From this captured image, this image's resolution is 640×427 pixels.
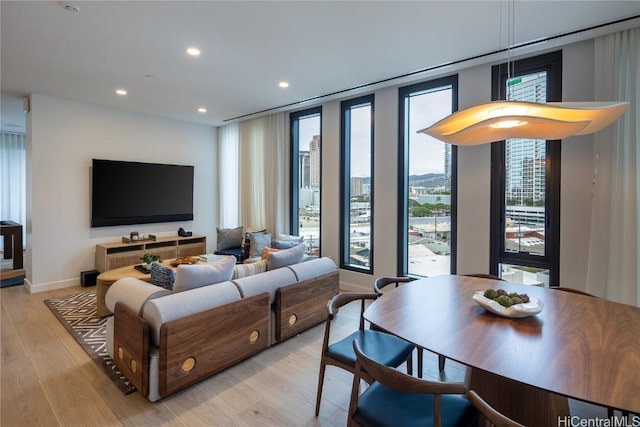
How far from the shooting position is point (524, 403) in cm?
172

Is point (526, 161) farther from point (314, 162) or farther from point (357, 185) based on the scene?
point (314, 162)

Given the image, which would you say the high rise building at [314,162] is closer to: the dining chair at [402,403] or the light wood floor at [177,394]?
the light wood floor at [177,394]

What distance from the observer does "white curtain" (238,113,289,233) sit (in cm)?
559

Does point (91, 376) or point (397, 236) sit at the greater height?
point (397, 236)

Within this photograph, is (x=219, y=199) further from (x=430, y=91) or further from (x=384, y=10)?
(x=384, y=10)

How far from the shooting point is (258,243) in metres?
5.16

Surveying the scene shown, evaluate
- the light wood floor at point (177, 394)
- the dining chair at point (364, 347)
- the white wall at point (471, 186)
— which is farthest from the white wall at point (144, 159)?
the dining chair at point (364, 347)

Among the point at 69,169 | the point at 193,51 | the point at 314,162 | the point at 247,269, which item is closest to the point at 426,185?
the point at 314,162

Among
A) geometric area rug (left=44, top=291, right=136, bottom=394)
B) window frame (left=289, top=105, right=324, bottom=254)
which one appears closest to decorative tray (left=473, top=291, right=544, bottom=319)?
geometric area rug (left=44, top=291, right=136, bottom=394)

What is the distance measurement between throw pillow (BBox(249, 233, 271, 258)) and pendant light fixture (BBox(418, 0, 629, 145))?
3.56m

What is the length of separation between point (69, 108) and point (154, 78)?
1999 millimetres

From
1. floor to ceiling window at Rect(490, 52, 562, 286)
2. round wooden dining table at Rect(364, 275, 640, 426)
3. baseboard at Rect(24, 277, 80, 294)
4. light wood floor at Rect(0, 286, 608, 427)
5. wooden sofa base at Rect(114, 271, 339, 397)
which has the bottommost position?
light wood floor at Rect(0, 286, 608, 427)

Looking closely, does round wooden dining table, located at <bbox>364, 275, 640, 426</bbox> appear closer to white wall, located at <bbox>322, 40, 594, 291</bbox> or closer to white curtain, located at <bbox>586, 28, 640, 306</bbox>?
white curtain, located at <bbox>586, 28, 640, 306</bbox>

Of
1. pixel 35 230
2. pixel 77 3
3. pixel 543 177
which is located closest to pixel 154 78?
Answer: pixel 77 3
